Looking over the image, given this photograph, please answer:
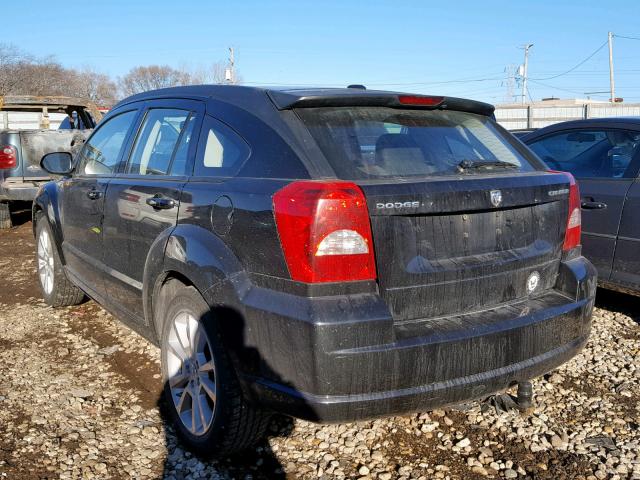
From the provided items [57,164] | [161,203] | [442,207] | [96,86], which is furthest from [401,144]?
[96,86]

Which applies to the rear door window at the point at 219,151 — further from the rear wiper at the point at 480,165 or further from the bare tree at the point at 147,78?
the bare tree at the point at 147,78

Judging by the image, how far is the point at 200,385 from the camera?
9.75ft

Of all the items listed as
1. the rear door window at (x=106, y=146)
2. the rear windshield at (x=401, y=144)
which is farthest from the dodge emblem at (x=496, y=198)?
the rear door window at (x=106, y=146)

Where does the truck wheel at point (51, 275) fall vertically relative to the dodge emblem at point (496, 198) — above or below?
below

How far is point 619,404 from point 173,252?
2.67 m

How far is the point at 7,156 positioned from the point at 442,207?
8.23m

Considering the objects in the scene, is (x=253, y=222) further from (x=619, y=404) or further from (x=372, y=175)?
(x=619, y=404)

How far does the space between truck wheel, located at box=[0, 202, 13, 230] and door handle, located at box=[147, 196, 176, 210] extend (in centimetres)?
722

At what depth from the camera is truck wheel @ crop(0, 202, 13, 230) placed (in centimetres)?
944

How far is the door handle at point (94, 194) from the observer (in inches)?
159

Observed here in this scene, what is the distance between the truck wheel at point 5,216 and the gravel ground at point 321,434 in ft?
19.0

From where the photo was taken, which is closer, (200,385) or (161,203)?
(200,385)

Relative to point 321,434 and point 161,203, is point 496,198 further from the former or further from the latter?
point 161,203

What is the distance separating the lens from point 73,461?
9.78 ft
